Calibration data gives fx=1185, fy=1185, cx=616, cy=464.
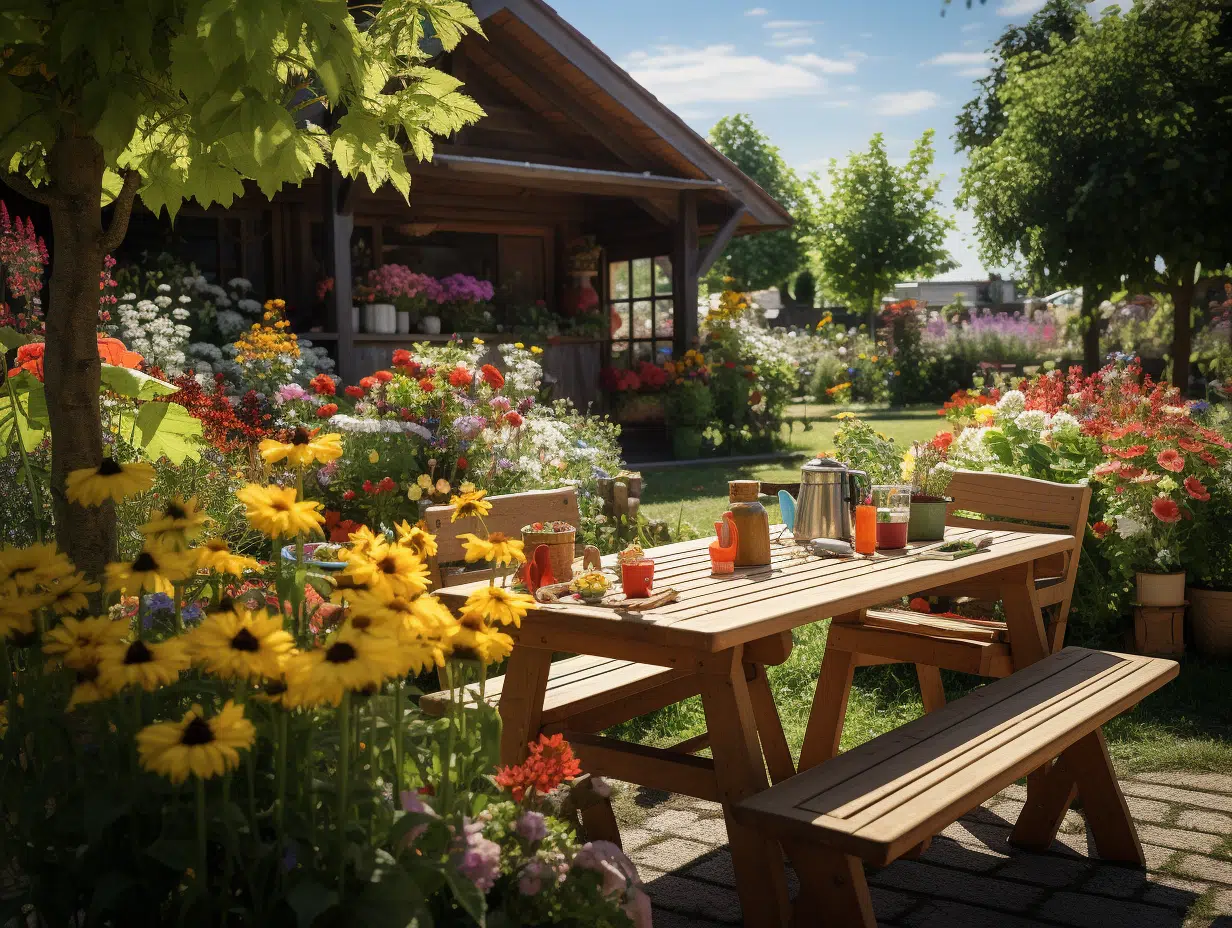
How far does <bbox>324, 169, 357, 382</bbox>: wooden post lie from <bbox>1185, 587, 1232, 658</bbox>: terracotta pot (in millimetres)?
7241

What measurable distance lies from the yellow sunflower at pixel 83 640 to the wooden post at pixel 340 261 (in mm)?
8610

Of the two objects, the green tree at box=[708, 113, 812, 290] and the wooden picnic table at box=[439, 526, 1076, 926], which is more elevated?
the green tree at box=[708, 113, 812, 290]

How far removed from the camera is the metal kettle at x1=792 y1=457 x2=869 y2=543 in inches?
136

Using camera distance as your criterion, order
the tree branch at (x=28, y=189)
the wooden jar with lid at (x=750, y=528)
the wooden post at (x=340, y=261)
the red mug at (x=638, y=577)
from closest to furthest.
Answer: the tree branch at (x=28, y=189)
the red mug at (x=638, y=577)
the wooden jar with lid at (x=750, y=528)
the wooden post at (x=340, y=261)

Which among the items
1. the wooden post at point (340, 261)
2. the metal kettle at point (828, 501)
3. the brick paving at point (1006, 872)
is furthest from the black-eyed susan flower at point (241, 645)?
the wooden post at point (340, 261)

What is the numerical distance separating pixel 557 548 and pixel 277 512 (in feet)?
4.13

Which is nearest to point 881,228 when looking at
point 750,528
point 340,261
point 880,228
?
point 880,228

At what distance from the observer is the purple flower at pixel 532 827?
1.87 m

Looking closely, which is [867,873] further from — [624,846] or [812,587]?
[812,587]

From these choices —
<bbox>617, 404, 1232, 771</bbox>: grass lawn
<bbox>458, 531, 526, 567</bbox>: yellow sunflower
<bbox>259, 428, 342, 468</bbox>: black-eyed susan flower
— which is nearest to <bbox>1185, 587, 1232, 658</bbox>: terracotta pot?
<bbox>617, 404, 1232, 771</bbox>: grass lawn

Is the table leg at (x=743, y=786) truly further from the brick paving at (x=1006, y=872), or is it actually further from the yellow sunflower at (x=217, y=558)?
the yellow sunflower at (x=217, y=558)

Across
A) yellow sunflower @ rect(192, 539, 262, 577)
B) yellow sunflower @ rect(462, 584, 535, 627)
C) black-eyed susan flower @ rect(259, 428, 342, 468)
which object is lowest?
yellow sunflower @ rect(462, 584, 535, 627)

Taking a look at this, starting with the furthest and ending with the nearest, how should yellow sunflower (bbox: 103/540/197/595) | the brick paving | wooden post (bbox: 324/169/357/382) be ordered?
1. wooden post (bbox: 324/169/357/382)
2. the brick paving
3. yellow sunflower (bbox: 103/540/197/595)

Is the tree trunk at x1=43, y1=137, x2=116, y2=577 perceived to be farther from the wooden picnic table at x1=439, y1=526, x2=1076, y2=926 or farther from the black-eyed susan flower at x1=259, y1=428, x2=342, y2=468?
the wooden picnic table at x1=439, y1=526, x2=1076, y2=926
